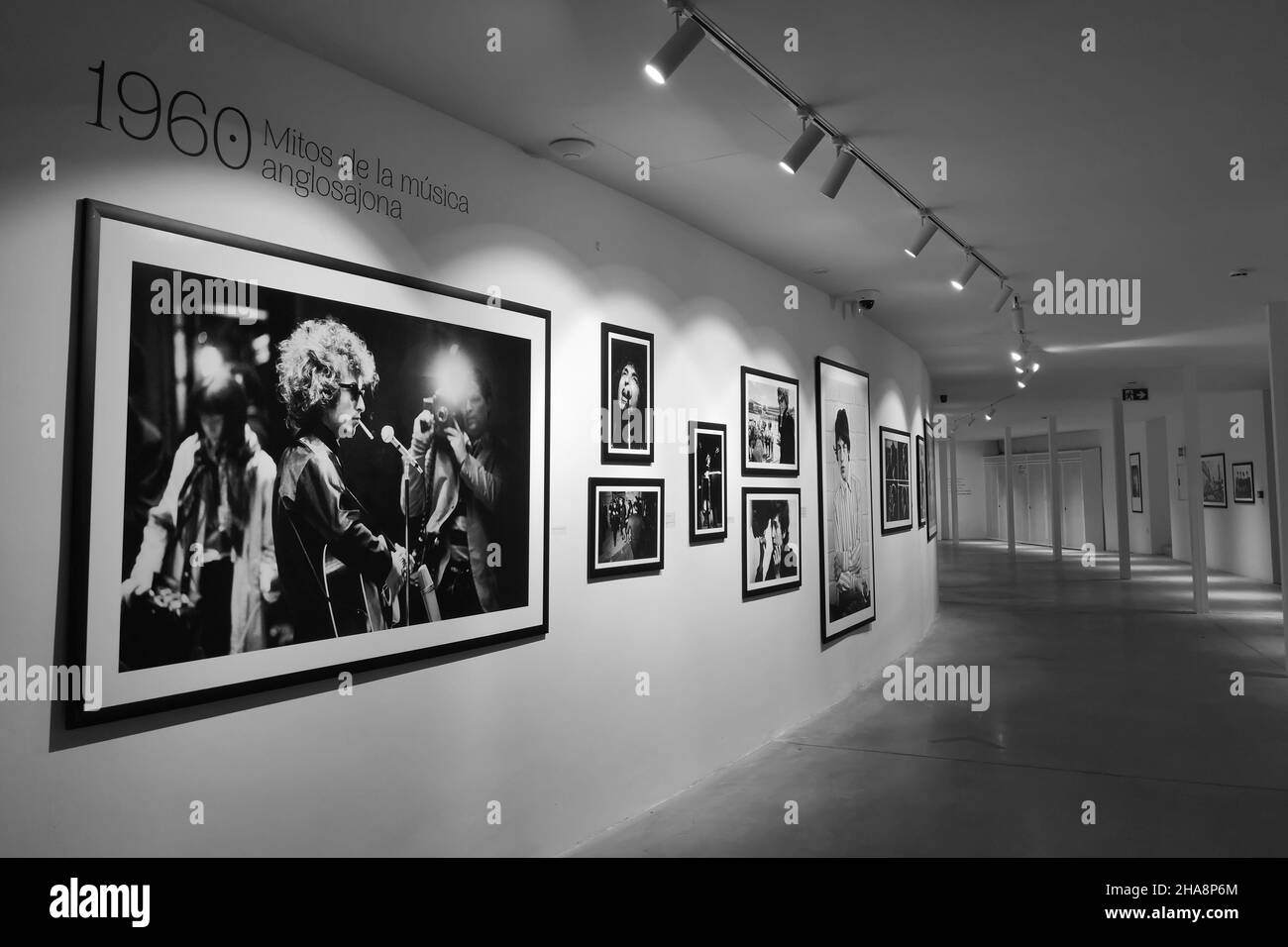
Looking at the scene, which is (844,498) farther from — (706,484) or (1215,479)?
(1215,479)

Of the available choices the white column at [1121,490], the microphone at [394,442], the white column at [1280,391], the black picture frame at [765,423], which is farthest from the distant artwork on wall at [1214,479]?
the microphone at [394,442]

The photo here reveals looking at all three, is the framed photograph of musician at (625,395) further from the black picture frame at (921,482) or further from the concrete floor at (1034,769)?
the black picture frame at (921,482)

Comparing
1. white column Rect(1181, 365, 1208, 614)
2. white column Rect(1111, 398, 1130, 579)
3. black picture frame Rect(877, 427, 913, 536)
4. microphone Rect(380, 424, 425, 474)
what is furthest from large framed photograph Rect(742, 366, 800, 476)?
white column Rect(1111, 398, 1130, 579)

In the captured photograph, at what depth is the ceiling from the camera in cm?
276

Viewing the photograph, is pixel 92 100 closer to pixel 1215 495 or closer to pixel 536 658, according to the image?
pixel 536 658

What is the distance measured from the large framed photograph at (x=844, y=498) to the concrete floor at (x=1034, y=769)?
0.79m

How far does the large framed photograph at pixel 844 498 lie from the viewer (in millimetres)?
6527

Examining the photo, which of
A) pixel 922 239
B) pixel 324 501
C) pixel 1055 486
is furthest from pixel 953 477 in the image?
pixel 324 501

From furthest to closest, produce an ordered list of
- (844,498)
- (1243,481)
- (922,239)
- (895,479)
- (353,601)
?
(1243,481), (895,479), (844,498), (922,239), (353,601)

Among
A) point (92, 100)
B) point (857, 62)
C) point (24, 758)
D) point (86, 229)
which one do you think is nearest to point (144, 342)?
point (86, 229)

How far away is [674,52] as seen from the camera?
8.58 ft

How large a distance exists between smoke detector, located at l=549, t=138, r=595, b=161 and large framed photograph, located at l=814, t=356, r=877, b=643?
3.22 meters

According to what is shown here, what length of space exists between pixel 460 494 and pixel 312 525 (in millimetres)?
669

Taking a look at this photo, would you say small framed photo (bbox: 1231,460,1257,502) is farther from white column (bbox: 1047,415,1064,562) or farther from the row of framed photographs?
the row of framed photographs
